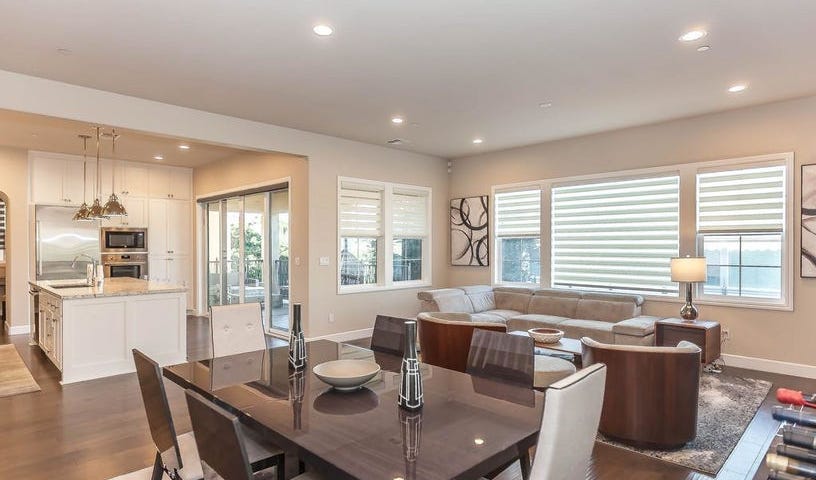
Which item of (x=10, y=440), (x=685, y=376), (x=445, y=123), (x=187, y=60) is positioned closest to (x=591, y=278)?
(x=445, y=123)

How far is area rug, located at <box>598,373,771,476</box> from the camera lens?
288 cm

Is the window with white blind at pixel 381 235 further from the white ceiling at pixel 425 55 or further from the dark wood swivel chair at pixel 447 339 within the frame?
the dark wood swivel chair at pixel 447 339

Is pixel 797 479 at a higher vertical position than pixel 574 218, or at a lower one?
lower

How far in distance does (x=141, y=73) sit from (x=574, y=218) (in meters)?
5.35

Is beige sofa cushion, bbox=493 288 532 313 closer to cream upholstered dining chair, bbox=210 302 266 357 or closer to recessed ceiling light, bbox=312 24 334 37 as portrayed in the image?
cream upholstered dining chair, bbox=210 302 266 357

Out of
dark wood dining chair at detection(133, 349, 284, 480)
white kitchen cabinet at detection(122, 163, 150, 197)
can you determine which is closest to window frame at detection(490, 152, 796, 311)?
dark wood dining chair at detection(133, 349, 284, 480)

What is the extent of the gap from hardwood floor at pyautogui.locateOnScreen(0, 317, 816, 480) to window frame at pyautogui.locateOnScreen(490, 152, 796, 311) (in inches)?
37.8

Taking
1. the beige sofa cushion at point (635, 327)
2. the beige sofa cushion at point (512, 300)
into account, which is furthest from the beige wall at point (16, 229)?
the beige sofa cushion at point (635, 327)

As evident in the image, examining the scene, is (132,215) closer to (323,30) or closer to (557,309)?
(323,30)

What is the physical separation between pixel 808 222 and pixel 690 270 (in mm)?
1184

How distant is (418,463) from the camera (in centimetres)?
137

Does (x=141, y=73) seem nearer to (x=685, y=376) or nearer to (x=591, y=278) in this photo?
(x=685, y=376)

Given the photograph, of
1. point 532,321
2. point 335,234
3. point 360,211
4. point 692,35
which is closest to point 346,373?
point 692,35

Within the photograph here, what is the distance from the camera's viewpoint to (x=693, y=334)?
4652mm
